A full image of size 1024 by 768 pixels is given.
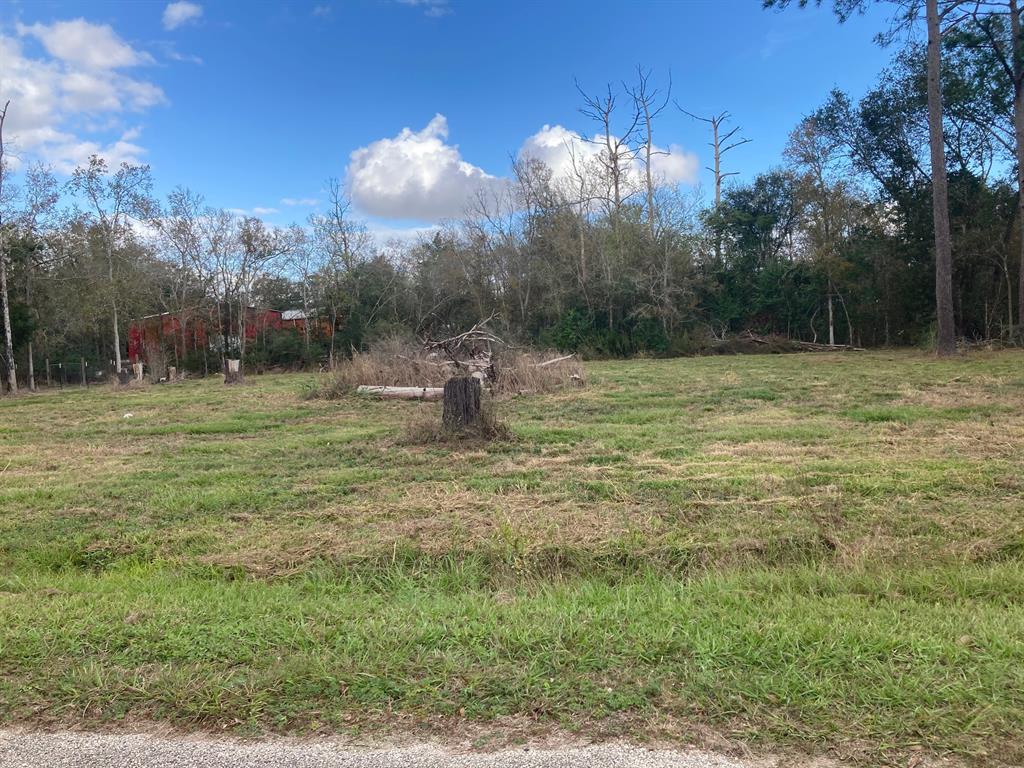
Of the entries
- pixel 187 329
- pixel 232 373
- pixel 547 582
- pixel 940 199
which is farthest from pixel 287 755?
pixel 187 329

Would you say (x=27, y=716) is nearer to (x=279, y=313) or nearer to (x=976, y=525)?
(x=976, y=525)

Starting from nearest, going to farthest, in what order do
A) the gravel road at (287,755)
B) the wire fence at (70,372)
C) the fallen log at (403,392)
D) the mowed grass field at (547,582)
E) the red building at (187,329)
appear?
the gravel road at (287,755) < the mowed grass field at (547,582) < the fallen log at (403,392) < the wire fence at (70,372) < the red building at (187,329)

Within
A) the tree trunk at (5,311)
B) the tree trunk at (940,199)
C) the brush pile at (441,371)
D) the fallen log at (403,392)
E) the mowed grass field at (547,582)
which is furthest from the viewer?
the tree trunk at (5,311)

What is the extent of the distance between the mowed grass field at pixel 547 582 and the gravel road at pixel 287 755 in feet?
0.36

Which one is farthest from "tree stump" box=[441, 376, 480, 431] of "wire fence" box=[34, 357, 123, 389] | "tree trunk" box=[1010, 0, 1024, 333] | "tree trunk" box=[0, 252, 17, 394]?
"wire fence" box=[34, 357, 123, 389]

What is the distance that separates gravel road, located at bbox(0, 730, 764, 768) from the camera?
7.44 ft

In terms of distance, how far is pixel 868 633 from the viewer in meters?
3.02

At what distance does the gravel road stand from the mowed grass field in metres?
0.11

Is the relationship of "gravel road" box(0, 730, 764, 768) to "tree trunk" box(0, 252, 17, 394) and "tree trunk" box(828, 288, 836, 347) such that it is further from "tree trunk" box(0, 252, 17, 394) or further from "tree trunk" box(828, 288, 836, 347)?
"tree trunk" box(828, 288, 836, 347)

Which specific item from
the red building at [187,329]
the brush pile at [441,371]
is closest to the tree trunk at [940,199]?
the brush pile at [441,371]

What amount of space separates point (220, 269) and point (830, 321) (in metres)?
27.4

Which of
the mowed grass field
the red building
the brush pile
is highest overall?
the red building

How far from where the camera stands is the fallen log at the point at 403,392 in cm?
1316

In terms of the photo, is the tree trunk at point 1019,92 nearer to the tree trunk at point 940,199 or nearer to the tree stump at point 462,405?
the tree trunk at point 940,199
